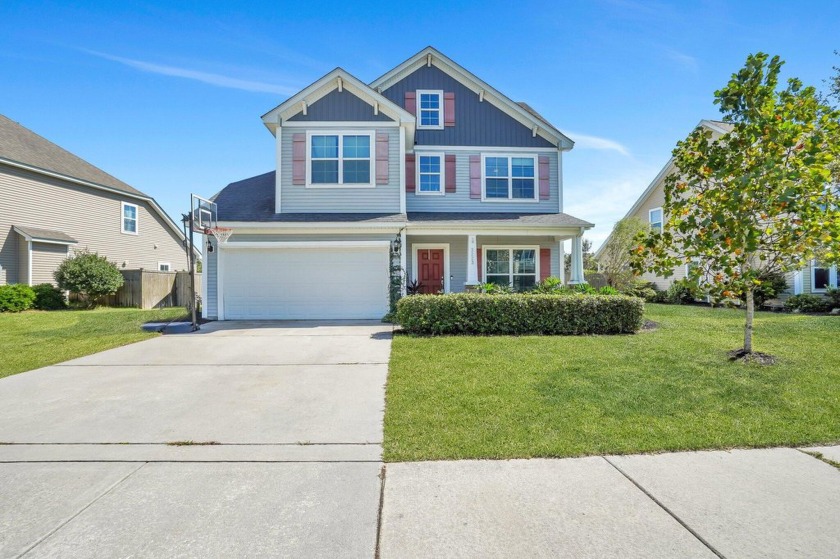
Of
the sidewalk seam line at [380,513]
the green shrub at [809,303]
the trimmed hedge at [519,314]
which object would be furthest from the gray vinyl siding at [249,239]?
the green shrub at [809,303]

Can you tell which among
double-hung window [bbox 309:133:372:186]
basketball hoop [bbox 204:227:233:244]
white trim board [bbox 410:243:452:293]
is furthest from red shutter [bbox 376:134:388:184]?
basketball hoop [bbox 204:227:233:244]

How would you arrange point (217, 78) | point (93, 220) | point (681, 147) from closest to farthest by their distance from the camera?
point (681, 147)
point (217, 78)
point (93, 220)

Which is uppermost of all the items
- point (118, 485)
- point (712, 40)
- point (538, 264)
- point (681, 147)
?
point (712, 40)

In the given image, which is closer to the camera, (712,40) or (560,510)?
(560,510)

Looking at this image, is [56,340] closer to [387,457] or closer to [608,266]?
[387,457]

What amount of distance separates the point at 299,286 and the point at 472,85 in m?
9.58

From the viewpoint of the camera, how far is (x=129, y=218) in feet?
69.5

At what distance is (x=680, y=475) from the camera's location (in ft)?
9.82

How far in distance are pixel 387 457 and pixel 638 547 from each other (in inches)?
71.9

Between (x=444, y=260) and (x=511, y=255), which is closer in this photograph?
(x=444, y=260)

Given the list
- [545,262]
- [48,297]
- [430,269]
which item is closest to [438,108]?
[430,269]

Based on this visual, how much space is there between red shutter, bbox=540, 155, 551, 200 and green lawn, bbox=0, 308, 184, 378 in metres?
12.7

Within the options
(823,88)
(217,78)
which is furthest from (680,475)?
(823,88)

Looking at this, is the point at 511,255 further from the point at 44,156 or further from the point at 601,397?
the point at 44,156
